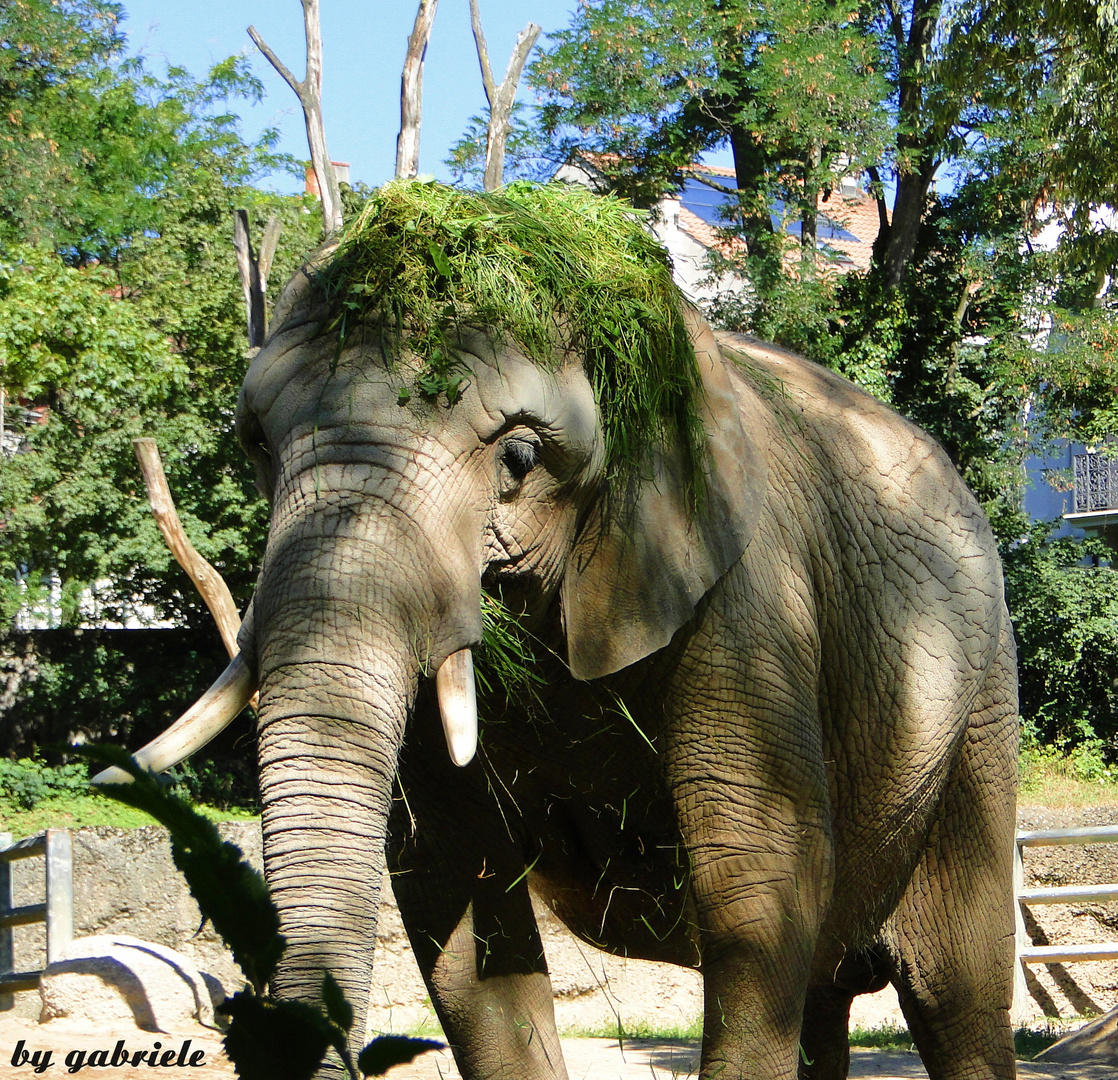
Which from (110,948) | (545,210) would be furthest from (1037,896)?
(545,210)

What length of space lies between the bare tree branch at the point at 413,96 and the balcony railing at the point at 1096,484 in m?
18.3

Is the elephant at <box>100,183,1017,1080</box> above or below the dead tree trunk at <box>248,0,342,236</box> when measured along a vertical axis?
below

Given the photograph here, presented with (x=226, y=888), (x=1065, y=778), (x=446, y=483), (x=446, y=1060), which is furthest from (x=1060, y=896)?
(x=1065, y=778)

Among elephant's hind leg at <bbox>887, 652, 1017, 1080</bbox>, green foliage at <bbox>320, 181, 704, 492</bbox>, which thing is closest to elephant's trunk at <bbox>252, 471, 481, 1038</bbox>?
green foliage at <bbox>320, 181, 704, 492</bbox>

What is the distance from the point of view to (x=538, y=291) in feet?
10.1

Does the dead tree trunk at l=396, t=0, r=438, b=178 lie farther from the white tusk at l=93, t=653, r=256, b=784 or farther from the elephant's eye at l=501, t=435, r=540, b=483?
the white tusk at l=93, t=653, r=256, b=784

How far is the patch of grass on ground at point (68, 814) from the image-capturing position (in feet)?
55.3

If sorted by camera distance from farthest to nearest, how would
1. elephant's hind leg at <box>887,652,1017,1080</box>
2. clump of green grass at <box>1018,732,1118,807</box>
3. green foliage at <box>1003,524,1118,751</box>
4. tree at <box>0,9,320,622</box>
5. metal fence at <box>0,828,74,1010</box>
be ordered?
green foliage at <box>1003,524,1118,751</box>
clump of green grass at <box>1018,732,1118,807</box>
tree at <box>0,9,320,622</box>
metal fence at <box>0,828,74,1010</box>
elephant's hind leg at <box>887,652,1017,1080</box>

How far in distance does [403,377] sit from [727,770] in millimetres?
1209

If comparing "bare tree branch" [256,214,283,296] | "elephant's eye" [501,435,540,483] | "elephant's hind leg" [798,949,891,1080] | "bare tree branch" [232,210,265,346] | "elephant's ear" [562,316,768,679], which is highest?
"bare tree branch" [256,214,283,296]

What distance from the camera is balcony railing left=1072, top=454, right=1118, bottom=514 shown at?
2578 cm

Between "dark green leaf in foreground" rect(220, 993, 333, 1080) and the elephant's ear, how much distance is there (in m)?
2.23

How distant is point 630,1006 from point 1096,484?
63.3 feet

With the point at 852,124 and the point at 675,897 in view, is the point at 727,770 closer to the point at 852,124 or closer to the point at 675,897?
the point at 675,897
